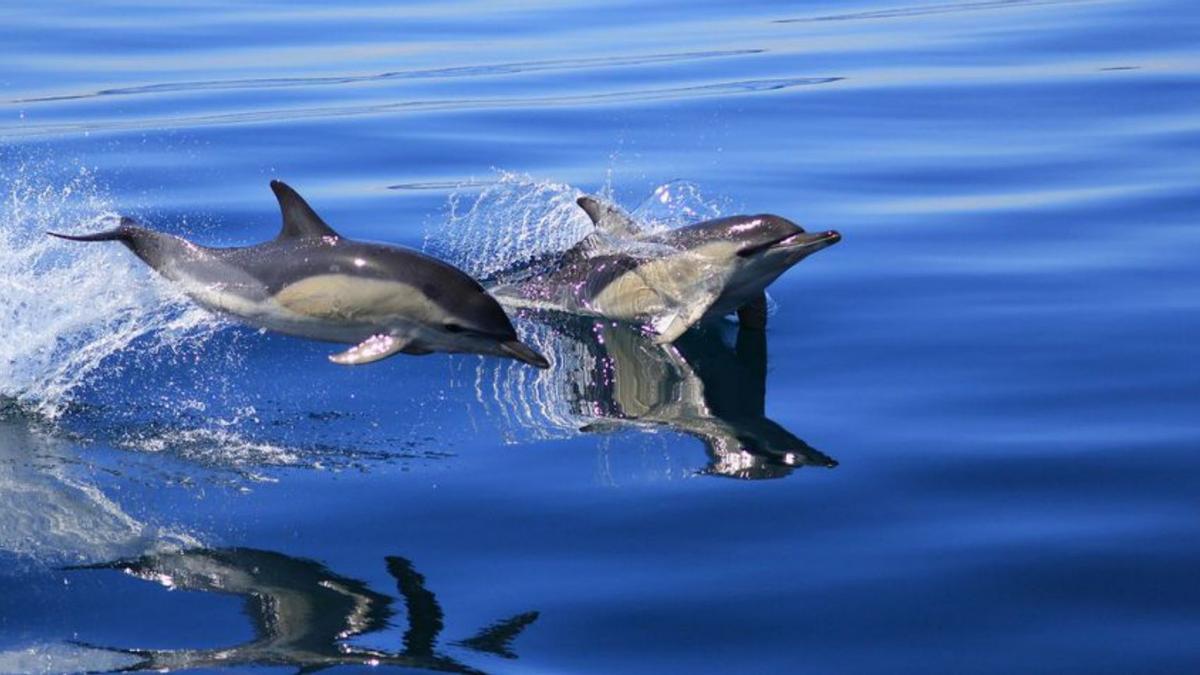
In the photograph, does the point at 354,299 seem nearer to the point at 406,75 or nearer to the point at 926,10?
the point at 406,75

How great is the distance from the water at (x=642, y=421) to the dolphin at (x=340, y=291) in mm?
380

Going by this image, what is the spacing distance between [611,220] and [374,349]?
11.2 ft

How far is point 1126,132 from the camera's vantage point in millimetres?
14594

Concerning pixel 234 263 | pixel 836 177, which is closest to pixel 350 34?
pixel 836 177

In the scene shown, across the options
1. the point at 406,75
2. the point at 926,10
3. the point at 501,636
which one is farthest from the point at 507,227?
the point at 926,10

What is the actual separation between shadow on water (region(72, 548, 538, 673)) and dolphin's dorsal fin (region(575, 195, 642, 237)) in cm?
433

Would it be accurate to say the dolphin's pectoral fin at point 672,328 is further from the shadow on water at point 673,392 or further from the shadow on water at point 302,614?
the shadow on water at point 302,614

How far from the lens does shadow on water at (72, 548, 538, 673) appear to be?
18.3 ft

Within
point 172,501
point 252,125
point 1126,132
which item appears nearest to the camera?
point 172,501

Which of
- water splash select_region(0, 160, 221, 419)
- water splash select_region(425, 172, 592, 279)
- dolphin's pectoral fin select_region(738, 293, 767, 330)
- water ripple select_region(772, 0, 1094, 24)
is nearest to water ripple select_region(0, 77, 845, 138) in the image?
water splash select_region(425, 172, 592, 279)

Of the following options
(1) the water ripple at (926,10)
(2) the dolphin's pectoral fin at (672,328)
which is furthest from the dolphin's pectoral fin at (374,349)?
(1) the water ripple at (926,10)

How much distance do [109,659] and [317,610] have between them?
0.65m

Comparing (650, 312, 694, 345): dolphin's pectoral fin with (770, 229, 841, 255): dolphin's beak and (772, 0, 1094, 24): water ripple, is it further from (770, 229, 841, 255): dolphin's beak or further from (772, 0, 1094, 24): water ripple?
(772, 0, 1094, 24): water ripple

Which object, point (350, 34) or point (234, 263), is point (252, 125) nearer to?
point (350, 34)
